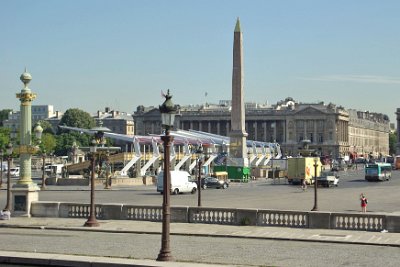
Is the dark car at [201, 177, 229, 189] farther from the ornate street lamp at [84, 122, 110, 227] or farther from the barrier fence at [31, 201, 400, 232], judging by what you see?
the barrier fence at [31, 201, 400, 232]

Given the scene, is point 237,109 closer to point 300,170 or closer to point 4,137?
point 300,170

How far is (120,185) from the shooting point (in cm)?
8244

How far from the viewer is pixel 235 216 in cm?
3142

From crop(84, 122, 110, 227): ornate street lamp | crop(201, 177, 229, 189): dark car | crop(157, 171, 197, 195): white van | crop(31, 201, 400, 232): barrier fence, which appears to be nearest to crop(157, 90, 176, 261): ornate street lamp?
crop(31, 201, 400, 232): barrier fence

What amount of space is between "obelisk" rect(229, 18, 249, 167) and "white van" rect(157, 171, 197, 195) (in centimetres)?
3057

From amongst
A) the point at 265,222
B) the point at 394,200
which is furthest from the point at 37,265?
the point at 394,200

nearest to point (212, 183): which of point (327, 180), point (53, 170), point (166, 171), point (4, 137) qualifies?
point (327, 180)

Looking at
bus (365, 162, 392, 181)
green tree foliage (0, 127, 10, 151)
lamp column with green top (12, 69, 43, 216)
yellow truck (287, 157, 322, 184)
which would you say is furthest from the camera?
green tree foliage (0, 127, 10, 151)

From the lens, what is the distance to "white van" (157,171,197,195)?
62.9 metres

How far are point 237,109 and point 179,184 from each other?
34318mm

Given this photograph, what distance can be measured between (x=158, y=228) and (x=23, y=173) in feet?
24.4

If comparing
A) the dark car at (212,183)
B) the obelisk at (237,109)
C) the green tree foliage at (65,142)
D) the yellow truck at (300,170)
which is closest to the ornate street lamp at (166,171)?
the dark car at (212,183)

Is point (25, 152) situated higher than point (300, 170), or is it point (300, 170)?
point (25, 152)

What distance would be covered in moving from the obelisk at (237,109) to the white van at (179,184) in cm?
3057
